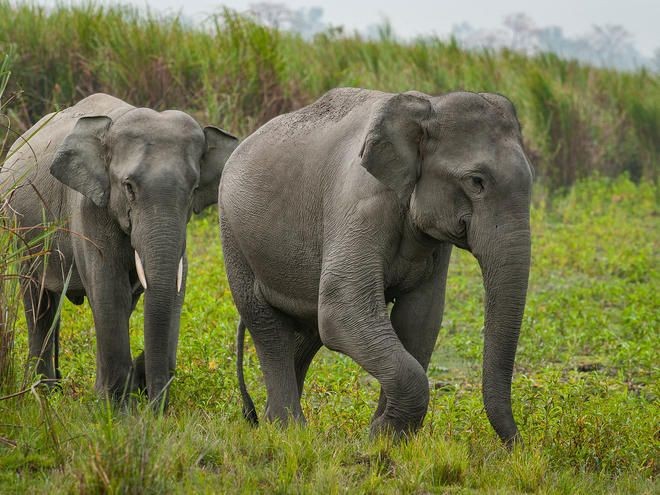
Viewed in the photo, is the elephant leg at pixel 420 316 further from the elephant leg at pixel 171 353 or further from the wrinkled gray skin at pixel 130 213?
the elephant leg at pixel 171 353

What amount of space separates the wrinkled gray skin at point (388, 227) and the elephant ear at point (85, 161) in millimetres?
800

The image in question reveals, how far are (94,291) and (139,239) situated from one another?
483 millimetres

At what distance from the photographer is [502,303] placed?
549cm

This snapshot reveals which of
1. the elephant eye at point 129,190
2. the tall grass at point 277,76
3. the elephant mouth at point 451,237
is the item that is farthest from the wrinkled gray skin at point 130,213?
the tall grass at point 277,76

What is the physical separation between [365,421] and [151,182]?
1734mm

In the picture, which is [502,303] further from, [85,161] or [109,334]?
[85,161]

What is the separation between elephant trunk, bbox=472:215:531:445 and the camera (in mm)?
5453

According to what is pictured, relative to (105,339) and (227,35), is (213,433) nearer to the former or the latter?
(105,339)

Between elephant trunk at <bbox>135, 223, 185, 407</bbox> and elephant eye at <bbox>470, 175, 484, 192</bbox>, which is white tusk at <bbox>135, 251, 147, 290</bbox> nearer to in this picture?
elephant trunk at <bbox>135, 223, 185, 407</bbox>

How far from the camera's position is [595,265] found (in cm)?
1263

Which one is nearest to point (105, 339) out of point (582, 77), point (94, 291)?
point (94, 291)

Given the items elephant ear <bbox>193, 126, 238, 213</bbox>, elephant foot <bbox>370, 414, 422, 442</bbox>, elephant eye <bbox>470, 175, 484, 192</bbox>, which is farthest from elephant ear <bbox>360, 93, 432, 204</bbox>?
elephant ear <bbox>193, 126, 238, 213</bbox>

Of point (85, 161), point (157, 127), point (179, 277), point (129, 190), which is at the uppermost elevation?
point (157, 127)


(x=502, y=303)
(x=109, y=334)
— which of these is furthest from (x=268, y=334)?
(x=502, y=303)
